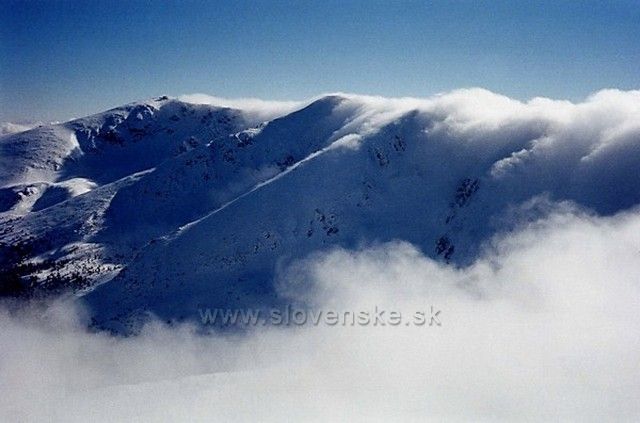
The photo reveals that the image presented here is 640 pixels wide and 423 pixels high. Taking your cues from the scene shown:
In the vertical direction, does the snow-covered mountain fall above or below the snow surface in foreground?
above

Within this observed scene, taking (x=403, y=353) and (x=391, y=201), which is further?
(x=391, y=201)

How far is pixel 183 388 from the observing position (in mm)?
15578

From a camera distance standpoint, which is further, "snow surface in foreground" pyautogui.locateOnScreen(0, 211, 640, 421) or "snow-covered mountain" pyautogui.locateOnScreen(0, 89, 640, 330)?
"snow-covered mountain" pyautogui.locateOnScreen(0, 89, 640, 330)

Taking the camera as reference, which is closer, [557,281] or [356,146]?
[557,281]

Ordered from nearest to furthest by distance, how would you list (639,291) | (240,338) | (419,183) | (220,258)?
(639,291) < (240,338) < (220,258) < (419,183)

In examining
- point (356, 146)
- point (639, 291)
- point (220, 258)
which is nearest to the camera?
point (639, 291)

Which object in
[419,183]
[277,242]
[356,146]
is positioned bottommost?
[277,242]

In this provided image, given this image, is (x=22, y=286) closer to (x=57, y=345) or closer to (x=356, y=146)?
(x=57, y=345)

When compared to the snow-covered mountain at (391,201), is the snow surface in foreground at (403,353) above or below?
below

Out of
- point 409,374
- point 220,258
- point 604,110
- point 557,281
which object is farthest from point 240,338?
point 604,110

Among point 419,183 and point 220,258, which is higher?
point 419,183

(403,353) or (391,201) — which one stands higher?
(391,201)

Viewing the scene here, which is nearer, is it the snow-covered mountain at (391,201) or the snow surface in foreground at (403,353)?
the snow surface in foreground at (403,353)

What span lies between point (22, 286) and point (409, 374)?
154075 millimetres
